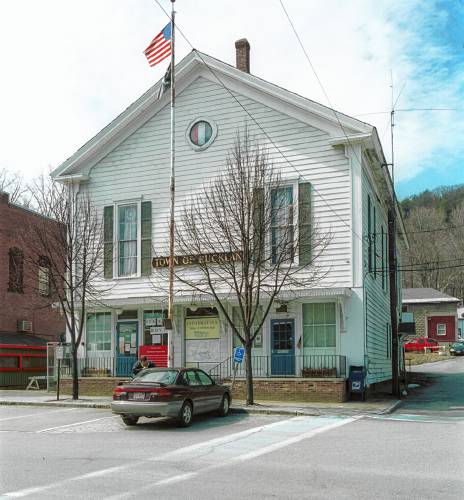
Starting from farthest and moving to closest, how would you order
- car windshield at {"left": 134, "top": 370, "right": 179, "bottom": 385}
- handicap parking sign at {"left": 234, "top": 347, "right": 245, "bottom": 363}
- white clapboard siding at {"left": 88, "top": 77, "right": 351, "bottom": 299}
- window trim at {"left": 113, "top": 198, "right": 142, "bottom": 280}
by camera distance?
window trim at {"left": 113, "top": 198, "right": 142, "bottom": 280} → white clapboard siding at {"left": 88, "top": 77, "right": 351, "bottom": 299} → handicap parking sign at {"left": 234, "top": 347, "right": 245, "bottom": 363} → car windshield at {"left": 134, "top": 370, "right": 179, "bottom": 385}

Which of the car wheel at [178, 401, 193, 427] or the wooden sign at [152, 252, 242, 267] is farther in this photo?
the wooden sign at [152, 252, 242, 267]

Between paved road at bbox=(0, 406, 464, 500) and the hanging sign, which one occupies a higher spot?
the hanging sign

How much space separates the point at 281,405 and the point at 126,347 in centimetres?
764

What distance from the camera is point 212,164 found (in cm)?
2339

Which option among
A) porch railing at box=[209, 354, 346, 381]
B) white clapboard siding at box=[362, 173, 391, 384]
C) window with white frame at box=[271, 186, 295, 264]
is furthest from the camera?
white clapboard siding at box=[362, 173, 391, 384]

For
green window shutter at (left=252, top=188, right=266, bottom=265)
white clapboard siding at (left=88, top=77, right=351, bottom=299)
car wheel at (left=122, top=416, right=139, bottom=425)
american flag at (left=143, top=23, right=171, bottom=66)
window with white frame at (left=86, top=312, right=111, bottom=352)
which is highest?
american flag at (left=143, top=23, right=171, bottom=66)

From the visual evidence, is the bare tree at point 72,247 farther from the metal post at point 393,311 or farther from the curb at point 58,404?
the metal post at point 393,311

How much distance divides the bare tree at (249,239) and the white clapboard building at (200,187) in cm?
46

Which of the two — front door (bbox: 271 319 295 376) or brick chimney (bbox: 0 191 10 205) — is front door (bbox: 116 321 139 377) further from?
brick chimney (bbox: 0 191 10 205)

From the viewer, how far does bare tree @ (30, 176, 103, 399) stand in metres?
22.3

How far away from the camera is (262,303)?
73.5ft

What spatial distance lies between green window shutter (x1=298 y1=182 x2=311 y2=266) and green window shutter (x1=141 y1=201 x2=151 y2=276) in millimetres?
5777

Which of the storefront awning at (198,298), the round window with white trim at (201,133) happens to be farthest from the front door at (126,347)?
the round window with white trim at (201,133)

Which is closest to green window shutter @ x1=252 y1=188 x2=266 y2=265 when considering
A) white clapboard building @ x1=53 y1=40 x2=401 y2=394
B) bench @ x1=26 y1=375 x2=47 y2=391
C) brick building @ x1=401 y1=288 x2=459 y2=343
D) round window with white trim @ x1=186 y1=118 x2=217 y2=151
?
white clapboard building @ x1=53 y1=40 x2=401 y2=394
